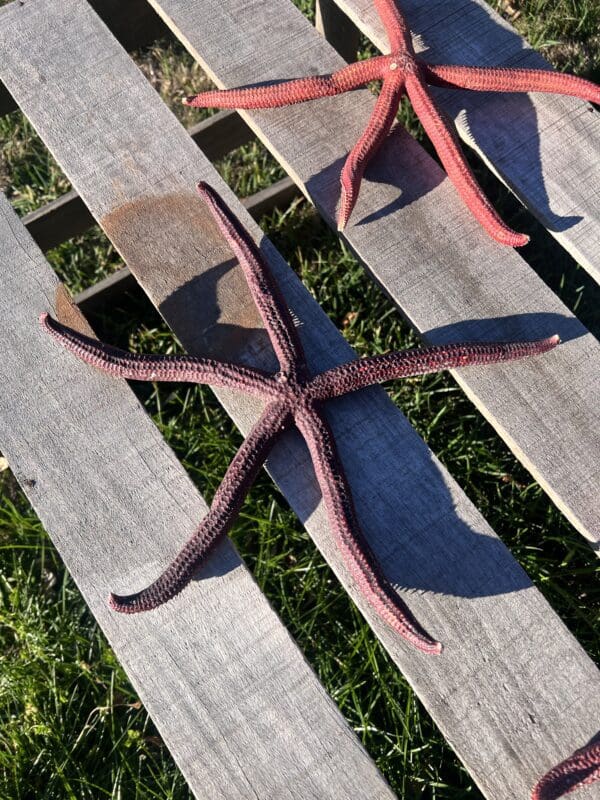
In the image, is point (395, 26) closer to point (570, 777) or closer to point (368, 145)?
point (368, 145)

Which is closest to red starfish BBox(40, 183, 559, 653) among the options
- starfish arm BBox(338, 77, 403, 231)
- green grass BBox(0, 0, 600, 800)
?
starfish arm BBox(338, 77, 403, 231)

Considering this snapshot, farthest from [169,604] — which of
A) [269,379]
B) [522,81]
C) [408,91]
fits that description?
[522,81]

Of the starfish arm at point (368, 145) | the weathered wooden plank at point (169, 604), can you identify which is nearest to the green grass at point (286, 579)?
the weathered wooden plank at point (169, 604)

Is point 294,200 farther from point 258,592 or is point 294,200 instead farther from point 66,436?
point 258,592

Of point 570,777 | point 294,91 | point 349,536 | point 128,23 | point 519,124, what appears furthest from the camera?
point 128,23

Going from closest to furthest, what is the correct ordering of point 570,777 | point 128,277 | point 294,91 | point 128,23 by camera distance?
point 570,777 < point 294,91 < point 128,23 < point 128,277

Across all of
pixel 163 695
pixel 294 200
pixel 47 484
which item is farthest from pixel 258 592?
pixel 294 200
